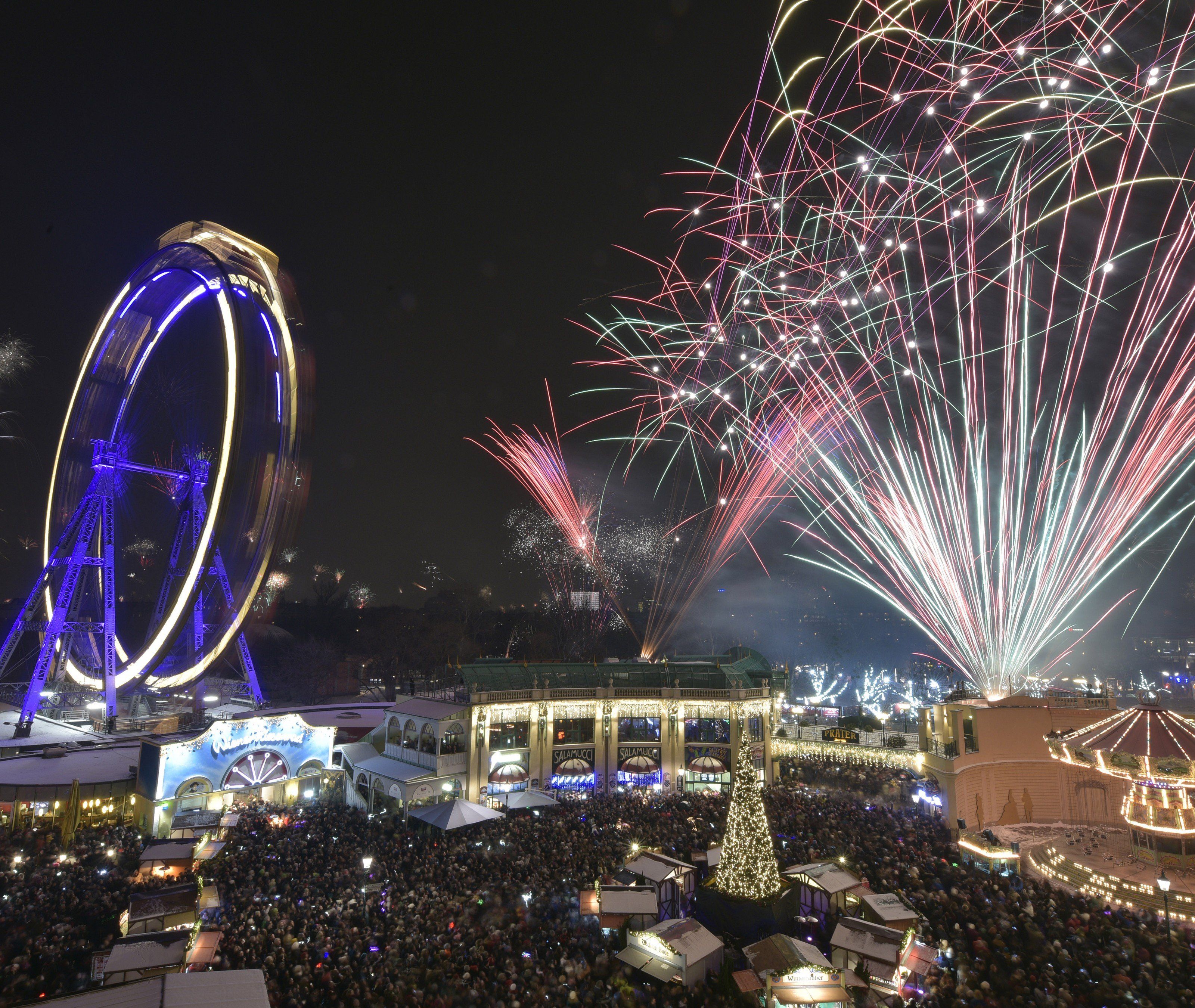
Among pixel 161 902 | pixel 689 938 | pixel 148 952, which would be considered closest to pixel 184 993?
pixel 148 952

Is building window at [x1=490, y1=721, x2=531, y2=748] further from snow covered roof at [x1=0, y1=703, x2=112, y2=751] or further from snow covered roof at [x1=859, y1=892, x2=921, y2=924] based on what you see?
snow covered roof at [x1=859, y1=892, x2=921, y2=924]

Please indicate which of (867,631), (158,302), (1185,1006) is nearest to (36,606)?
(158,302)

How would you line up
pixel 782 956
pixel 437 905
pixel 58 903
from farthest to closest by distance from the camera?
pixel 437 905 → pixel 58 903 → pixel 782 956

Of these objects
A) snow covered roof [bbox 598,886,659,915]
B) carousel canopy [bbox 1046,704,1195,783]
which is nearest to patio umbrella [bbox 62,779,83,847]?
snow covered roof [bbox 598,886,659,915]

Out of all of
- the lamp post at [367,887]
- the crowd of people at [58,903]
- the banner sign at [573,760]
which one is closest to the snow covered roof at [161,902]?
the crowd of people at [58,903]

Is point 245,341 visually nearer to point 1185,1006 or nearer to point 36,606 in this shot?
point 36,606

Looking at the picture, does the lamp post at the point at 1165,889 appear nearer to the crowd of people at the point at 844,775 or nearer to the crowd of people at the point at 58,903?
the crowd of people at the point at 844,775

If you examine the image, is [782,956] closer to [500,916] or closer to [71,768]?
[500,916]
